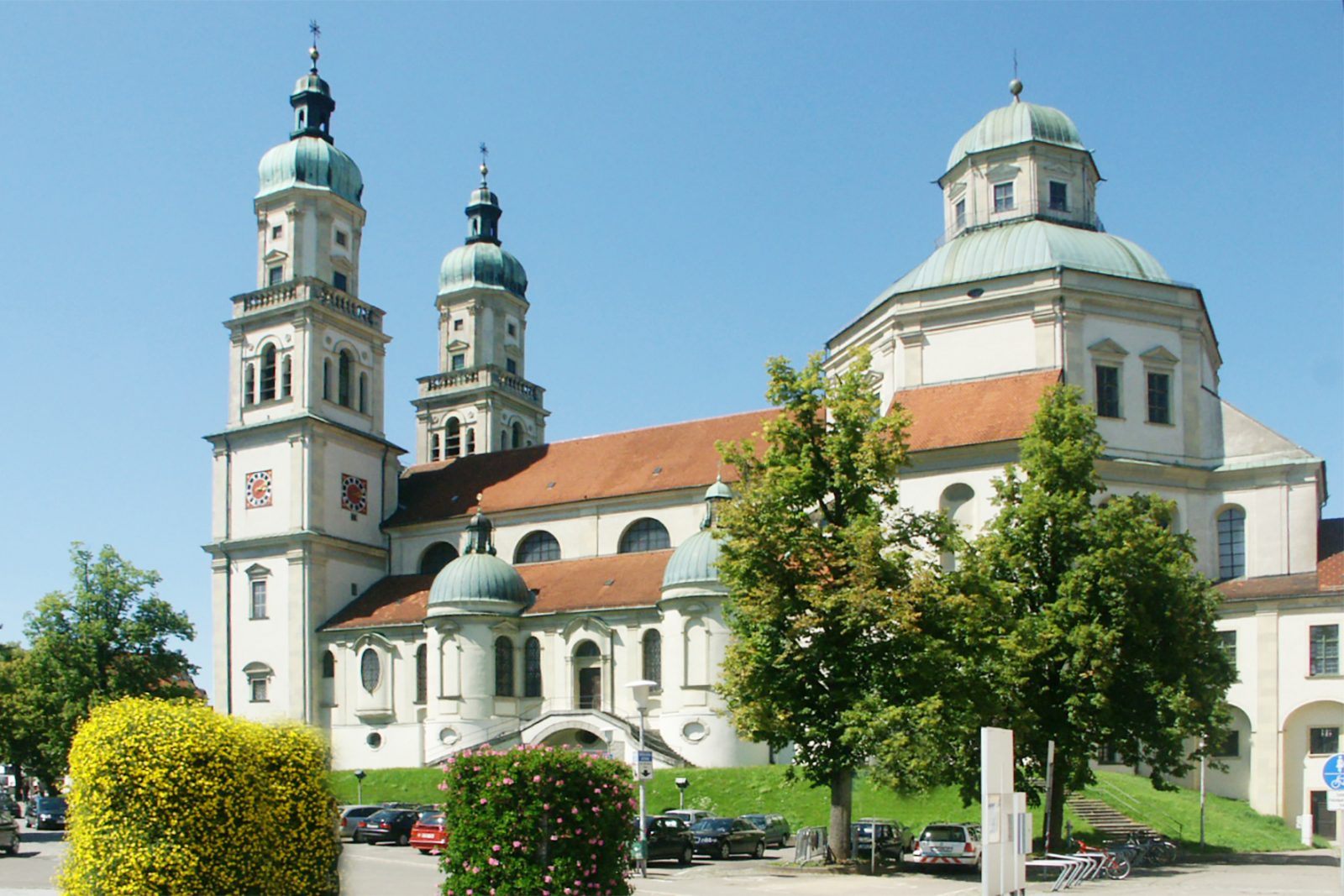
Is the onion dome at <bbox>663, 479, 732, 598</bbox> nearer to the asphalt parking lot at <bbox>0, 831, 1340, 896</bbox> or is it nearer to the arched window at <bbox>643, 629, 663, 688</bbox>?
the arched window at <bbox>643, 629, 663, 688</bbox>

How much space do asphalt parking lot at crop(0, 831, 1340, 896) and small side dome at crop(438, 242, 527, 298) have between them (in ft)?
162

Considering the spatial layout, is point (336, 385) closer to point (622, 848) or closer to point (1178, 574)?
point (1178, 574)

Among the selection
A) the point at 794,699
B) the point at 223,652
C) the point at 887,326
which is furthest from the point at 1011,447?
the point at 223,652

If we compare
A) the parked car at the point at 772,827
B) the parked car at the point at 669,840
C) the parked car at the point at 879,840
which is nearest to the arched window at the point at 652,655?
the parked car at the point at 772,827

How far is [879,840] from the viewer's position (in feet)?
108

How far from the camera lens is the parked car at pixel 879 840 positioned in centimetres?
3241

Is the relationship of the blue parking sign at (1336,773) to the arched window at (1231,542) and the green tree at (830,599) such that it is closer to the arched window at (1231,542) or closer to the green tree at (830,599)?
the green tree at (830,599)

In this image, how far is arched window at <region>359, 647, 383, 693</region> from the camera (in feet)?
189

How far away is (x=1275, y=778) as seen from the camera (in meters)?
44.8

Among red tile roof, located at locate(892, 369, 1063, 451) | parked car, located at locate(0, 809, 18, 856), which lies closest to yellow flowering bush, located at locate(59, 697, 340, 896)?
parked car, located at locate(0, 809, 18, 856)

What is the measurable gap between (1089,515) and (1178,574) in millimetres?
2479

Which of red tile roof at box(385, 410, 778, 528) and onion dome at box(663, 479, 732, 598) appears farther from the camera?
red tile roof at box(385, 410, 778, 528)

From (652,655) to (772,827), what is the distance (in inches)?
553

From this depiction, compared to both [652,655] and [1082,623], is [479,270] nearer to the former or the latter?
[652,655]
